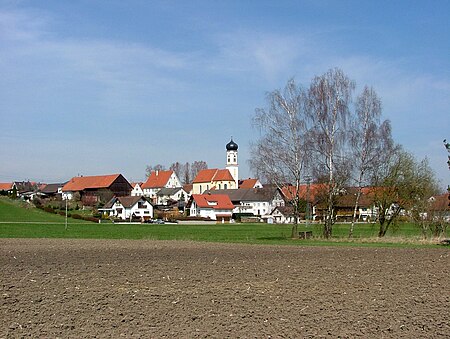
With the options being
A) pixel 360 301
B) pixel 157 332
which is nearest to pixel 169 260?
pixel 360 301

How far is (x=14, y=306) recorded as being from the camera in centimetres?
1520

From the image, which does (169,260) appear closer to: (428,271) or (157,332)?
(428,271)

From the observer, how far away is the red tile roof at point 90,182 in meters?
165

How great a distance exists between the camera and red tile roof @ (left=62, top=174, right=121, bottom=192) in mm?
165375

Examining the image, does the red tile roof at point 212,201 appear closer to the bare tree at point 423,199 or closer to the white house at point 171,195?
the white house at point 171,195

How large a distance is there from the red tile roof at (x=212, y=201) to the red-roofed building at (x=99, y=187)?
2665 centimetres

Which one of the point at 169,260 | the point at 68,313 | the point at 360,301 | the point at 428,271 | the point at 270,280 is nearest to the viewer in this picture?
the point at 68,313

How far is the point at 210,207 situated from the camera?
139 meters

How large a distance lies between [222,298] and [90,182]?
159 meters

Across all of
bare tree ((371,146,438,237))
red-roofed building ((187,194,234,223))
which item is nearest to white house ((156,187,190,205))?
red-roofed building ((187,194,234,223))

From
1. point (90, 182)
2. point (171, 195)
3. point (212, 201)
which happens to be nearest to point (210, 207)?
point (212, 201)

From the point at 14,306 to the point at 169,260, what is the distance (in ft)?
41.0

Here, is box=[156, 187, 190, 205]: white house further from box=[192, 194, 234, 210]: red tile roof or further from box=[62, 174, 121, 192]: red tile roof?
box=[192, 194, 234, 210]: red tile roof

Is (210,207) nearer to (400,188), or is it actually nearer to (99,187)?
(99,187)
